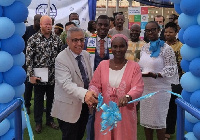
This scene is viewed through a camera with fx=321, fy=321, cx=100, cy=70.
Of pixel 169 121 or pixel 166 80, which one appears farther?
pixel 169 121

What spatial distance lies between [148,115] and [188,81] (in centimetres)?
92

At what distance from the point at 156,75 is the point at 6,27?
192 centimetres

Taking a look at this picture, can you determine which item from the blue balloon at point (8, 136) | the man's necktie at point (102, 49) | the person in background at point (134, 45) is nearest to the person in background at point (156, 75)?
the man's necktie at point (102, 49)

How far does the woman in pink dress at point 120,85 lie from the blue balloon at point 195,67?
667 millimetres

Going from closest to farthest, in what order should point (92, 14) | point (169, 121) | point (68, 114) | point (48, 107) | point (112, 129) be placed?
1. point (112, 129)
2. point (68, 114)
3. point (169, 121)
4. point (48, 107)
5. point (92, 14)

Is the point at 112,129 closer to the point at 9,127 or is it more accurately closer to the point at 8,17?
the point at 9,127

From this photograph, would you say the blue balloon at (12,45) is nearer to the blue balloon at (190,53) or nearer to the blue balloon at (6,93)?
the blue balloon at (6,93)

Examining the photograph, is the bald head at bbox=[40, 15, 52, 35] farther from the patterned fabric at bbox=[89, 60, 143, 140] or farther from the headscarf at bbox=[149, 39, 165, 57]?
the patterned fabric at bbox=[89, 60, 143, 140]

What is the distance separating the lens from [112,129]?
323 centimetres

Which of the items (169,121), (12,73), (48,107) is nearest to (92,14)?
(48,107)

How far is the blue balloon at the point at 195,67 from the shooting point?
3.49m

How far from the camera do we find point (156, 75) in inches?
162

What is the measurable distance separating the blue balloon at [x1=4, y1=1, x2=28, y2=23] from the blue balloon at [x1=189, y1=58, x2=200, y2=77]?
1986 mm

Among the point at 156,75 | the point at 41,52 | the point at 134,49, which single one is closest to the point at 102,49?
the point at 156,75
